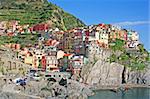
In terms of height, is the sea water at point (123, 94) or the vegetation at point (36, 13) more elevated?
the vegetation at point (36, 13)

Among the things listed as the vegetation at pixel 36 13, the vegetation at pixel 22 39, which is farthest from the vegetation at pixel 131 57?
the vegetation at pixel 36 13

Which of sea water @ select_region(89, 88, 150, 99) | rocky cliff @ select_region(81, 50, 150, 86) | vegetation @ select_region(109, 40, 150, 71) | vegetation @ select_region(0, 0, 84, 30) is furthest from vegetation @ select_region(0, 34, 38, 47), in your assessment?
sea water @ select_region(89, 88, 150, 99)

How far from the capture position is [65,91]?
41.8ft

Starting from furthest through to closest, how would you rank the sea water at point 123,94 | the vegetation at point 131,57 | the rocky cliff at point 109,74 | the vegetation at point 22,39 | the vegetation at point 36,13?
the vegetation at point 36,13 → the vegetation at point 22,39 → the vegetation at point 131,57 → the rocky cliff at point 109,74 → the sea water at point 123,94

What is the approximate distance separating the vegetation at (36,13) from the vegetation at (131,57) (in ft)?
12.9

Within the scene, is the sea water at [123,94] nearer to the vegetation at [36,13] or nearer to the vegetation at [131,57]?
the vegetation at [131,57]

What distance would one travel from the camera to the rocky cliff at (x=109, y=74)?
1617cm

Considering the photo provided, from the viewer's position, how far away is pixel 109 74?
16656 mm

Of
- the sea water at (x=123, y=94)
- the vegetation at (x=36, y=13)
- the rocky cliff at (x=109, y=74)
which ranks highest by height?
the vegetation at (x=36, y=13)

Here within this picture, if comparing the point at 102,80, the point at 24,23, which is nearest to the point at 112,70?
the point at 102,80

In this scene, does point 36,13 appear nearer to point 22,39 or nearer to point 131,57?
point 22,39

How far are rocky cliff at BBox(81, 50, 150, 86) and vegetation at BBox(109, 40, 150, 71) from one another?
0.46m

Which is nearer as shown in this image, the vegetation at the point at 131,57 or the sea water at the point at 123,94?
the sea water at the point at 123,94

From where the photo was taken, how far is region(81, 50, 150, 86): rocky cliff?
1617cm
